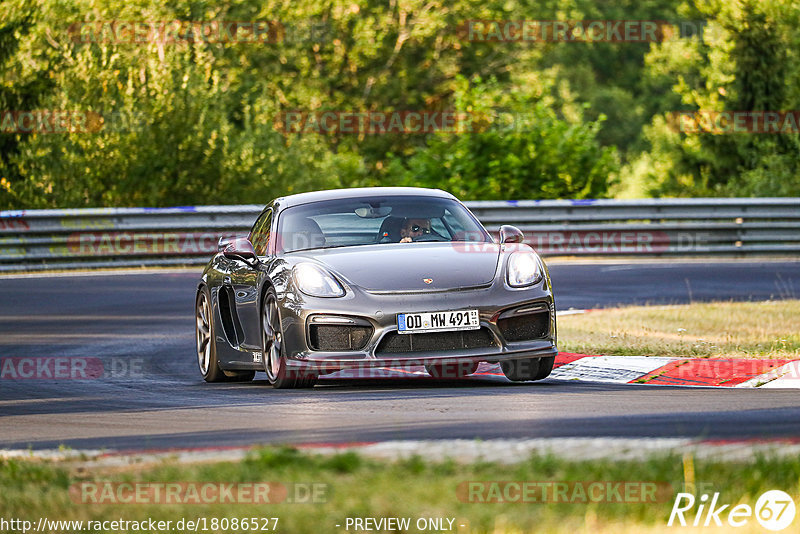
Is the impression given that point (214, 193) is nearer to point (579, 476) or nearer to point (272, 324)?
point (272, 324)

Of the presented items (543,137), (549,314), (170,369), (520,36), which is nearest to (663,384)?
(549,314)

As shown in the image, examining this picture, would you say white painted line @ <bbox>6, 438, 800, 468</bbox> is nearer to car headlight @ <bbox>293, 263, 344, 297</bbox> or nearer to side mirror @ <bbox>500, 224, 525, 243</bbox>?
car headlight @ <bbox>293, 263, 344, 297</bbox>

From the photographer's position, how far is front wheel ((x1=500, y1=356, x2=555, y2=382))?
10039 millimetres

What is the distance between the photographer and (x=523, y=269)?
32.2 feet

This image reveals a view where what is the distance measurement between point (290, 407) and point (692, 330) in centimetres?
557

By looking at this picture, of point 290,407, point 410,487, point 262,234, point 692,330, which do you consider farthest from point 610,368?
point 410,487

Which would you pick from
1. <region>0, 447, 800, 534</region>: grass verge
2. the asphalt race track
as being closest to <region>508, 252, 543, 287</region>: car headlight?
Result: the asphalt race track

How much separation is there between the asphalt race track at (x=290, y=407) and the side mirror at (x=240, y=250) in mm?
973

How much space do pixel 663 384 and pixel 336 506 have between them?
5663 mm

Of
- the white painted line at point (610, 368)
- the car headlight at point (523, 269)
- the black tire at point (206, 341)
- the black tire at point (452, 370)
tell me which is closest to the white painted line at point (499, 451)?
the car headlight at point (523, 269)

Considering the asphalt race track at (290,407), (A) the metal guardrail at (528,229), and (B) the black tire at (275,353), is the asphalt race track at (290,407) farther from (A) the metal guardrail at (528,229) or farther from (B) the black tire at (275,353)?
(A) the metal guardrail at (528,229)

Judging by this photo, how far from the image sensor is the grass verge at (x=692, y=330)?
1144 centimetres

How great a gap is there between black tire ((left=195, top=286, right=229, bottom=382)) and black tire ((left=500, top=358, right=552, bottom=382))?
2.46 metres

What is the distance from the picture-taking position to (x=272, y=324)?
1002cm
